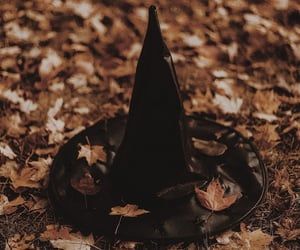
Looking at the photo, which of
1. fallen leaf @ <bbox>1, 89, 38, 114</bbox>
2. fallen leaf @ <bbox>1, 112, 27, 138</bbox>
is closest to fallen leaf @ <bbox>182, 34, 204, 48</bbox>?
fallen leaf @ <bbox>1, 89, 38, 114</bbox>

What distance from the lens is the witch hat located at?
2.30 metres

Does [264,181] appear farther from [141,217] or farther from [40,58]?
[40,58]

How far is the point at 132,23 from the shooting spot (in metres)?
4.16

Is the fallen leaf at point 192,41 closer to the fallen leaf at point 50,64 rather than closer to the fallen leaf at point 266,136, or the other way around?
the fallen leaf at point 50,64

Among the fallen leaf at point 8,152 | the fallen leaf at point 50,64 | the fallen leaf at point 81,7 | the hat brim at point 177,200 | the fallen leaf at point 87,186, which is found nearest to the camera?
the hat brim at point 177,200

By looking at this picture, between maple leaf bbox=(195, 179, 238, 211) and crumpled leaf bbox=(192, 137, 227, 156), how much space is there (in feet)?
1.02

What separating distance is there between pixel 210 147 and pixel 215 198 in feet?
1.31

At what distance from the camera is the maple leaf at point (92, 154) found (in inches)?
110

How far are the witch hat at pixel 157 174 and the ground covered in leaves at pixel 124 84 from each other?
0.32 ft

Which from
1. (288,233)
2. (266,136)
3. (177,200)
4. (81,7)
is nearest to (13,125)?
(177,200)

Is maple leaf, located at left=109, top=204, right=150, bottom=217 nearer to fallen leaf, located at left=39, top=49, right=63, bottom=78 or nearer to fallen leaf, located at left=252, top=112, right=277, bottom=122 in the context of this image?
fallen leaf, located at left=252, top=112, right=277, bottom=122

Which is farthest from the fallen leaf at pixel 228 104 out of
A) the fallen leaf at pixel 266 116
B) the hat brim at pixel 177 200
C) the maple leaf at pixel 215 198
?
the maple leaf at pixel 215 198

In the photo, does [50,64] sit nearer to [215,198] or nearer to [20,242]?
[20,242]

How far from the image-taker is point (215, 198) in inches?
98.2
